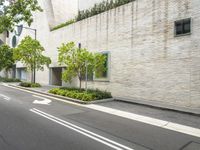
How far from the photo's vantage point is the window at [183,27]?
1118cm

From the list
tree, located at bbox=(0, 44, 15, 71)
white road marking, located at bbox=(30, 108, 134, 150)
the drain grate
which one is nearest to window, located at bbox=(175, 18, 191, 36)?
the drain grate

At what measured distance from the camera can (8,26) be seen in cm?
1078

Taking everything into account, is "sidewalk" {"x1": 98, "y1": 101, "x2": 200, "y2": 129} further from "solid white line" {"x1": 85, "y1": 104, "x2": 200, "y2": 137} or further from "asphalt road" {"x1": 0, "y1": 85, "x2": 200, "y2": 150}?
"asphalt road" {"x1": 0, "y1": 85, "x2": 200, "y2": 150}

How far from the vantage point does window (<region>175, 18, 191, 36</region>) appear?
1118 centimetres

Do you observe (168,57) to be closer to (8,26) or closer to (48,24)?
(8,26)

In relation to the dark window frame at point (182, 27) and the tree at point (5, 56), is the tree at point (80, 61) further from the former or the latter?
the tree at point (5, 56)

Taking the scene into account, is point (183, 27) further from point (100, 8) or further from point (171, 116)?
point (100, 8)

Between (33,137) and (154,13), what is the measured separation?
10652mm

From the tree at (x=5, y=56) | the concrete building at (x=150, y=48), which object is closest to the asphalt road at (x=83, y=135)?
the concrete building at (x=150, y=48)

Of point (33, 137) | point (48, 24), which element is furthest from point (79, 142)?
point (48, 24)

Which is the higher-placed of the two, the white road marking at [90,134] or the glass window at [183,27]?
the glass window at [183,27]

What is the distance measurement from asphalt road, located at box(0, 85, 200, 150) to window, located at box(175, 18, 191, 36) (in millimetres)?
6295

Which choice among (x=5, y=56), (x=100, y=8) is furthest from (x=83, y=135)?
(x=5, y=56)

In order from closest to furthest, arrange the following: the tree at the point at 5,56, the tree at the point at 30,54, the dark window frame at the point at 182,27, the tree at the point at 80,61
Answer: the dark window frame at the point at 182,27, the tree at the point at 80,61, the tree at the point at 30,54, the tree at the point at 5,56
